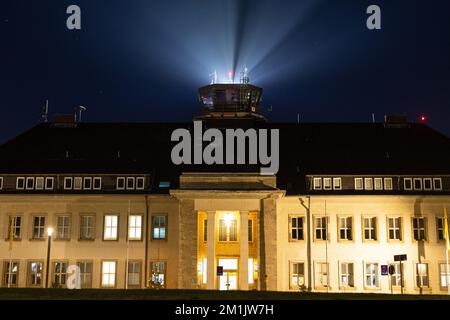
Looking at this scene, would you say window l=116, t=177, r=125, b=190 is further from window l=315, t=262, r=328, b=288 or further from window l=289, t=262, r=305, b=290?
window l=315, t=262, r=328, b=288

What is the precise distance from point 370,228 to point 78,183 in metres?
25.9

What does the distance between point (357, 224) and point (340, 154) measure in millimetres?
7521

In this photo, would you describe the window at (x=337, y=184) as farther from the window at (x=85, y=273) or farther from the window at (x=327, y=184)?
the window at (x=85, y=273)

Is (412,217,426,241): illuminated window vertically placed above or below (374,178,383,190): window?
below

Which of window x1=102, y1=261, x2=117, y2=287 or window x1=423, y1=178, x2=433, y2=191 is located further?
window x1=423, y1=178, x2=433, y2=191

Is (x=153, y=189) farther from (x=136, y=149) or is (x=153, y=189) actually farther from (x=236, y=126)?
(x=236, y=126)

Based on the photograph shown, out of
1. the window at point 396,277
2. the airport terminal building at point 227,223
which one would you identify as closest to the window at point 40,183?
the airport terminal building at point 227,223

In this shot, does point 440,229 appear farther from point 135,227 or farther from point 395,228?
point 135,227

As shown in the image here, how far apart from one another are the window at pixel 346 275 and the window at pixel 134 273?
17243mm

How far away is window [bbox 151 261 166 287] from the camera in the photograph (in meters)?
51.6

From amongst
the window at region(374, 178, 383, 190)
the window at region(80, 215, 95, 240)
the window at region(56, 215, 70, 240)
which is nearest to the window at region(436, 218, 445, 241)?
the window at region(374, 178, 383, 190)

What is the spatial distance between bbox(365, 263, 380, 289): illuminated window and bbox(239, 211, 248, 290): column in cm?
1105

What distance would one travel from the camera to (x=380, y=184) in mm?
53219
